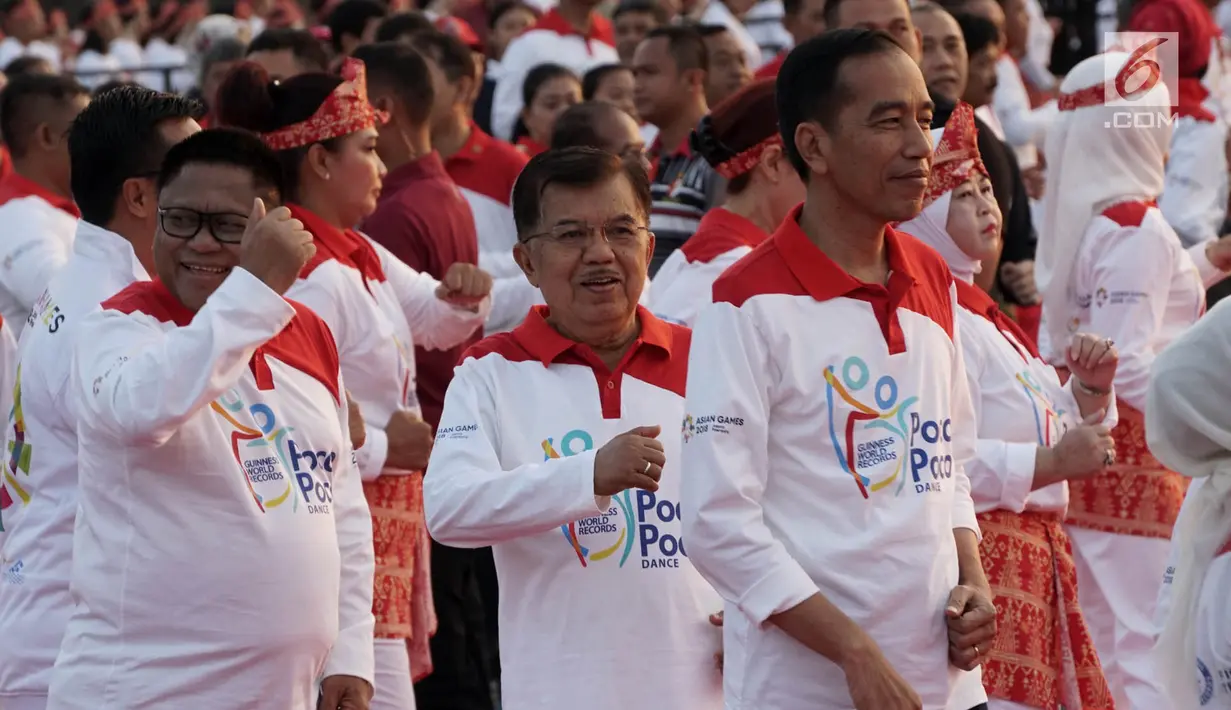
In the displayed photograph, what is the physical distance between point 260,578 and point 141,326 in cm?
59

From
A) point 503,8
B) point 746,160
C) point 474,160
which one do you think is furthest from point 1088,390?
point 503,8

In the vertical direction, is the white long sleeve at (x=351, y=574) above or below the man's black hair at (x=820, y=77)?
below

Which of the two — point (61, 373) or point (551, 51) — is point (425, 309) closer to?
point (61, 373)

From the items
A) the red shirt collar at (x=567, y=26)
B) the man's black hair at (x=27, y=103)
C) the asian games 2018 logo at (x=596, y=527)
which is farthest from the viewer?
the red shirt collar at (x=567, y=26)

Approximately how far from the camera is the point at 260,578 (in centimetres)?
387

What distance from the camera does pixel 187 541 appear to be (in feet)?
12.5

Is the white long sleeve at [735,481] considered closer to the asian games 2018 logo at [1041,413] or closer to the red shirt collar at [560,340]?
the red shirt collar at [560,340]

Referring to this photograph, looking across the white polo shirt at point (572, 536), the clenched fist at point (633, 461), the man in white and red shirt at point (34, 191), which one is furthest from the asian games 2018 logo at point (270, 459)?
the man in white and red shirt at point (34, 191)

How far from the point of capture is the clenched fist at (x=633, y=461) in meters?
3.55

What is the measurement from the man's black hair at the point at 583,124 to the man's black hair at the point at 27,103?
1940 mm

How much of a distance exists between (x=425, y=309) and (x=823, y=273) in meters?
2.66

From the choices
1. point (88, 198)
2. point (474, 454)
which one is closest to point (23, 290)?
point (88, 198)

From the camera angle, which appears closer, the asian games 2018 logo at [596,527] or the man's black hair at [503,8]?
the asian games 2018 logo at [596,527]

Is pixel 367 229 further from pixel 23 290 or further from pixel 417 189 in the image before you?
pixel 23 290
